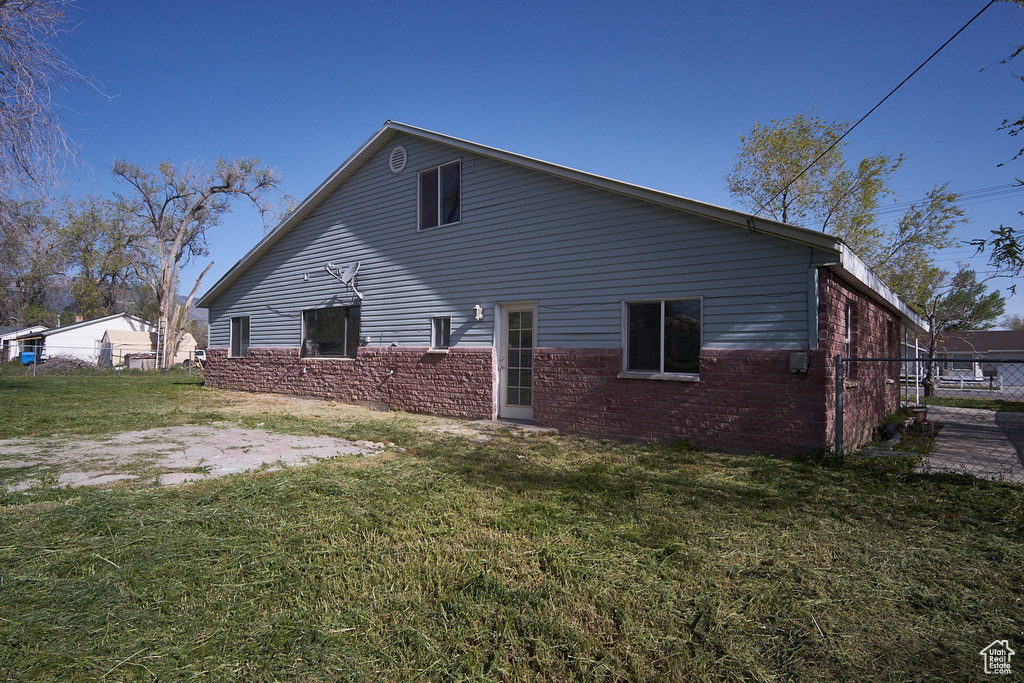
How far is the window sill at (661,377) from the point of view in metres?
7.46

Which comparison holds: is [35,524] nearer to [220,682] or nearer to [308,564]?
[308,564]

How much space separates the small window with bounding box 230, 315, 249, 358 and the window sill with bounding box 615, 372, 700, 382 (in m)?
11.9

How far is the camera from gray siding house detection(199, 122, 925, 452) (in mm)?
6871

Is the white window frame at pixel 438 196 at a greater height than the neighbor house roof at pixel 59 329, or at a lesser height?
greater

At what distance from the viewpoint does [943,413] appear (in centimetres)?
1353

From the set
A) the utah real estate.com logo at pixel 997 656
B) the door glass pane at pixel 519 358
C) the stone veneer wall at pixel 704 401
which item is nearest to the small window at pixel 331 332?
the door glass pane at pixel 519 358

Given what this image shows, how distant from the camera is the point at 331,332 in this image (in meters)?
13.0

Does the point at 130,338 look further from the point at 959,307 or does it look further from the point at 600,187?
the point at 959,307

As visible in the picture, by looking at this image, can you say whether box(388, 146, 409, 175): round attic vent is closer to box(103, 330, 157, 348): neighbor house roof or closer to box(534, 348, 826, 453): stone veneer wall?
box(534, 348, 826, 453): stone veneer wall

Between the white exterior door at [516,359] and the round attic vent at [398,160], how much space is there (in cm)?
434

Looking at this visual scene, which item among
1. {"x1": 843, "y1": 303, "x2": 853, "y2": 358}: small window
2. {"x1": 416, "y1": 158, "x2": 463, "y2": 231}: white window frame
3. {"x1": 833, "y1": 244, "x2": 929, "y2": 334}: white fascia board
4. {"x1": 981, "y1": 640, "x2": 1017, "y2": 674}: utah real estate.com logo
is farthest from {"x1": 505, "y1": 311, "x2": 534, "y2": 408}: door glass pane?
{"x1": 981, "y1": 640, "x2": 1017, "y2": 674}: utah real estate.com logo

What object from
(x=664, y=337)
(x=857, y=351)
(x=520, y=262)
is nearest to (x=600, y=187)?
(x=520, y=262)

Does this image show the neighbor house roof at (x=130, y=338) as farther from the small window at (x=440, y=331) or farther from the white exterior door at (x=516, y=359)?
the white exterior door at (x=516, y=359)

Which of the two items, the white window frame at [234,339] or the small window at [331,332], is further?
the white window frame at [234,339]
